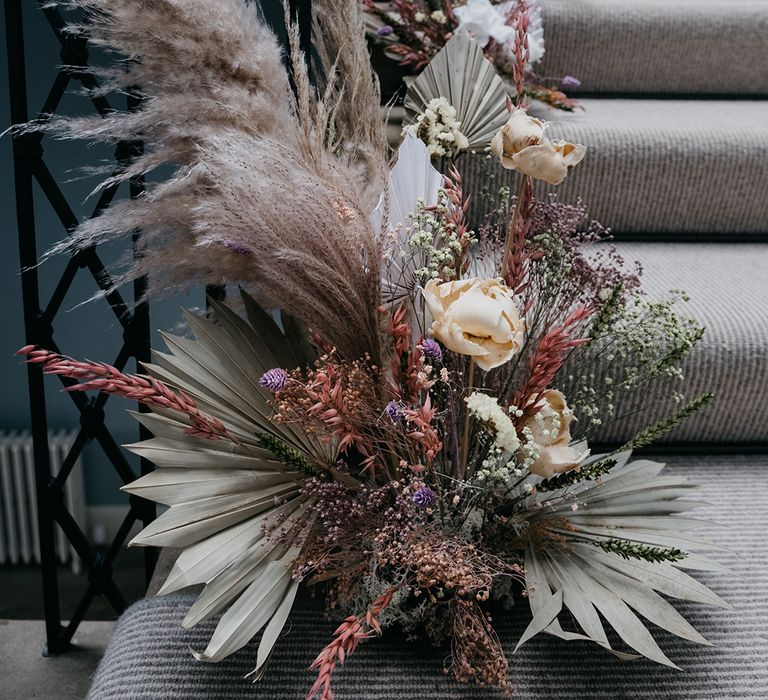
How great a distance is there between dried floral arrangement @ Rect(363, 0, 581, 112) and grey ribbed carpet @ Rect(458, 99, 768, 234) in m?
0.12

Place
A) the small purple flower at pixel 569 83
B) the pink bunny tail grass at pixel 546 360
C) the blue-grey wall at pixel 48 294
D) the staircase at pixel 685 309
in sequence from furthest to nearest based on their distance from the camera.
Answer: the blue-grey wall at pixel 48 294 < the small purple flower at pixel 569 83 < the staircase at pixel 685 309 < the pink bunny tail grass at pixel 546 360

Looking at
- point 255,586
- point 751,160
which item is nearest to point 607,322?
point 255,586

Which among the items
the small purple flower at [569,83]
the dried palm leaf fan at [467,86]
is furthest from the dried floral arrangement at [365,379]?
the small purple flower at [569,83]

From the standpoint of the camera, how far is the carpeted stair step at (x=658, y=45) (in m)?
1.76

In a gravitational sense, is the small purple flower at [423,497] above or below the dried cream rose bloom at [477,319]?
below

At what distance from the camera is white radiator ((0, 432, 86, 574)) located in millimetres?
3053

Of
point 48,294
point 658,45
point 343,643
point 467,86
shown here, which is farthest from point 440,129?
point 48,294

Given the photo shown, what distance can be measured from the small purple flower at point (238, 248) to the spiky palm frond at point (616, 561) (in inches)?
17.2

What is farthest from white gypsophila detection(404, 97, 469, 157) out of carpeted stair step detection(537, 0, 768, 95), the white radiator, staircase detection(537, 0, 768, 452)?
the white radiator

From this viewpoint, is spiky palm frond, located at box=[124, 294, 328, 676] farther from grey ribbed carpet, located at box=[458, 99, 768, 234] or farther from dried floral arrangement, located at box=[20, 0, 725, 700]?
grey ribbed carpet, located at box=[458, 99, 768, 234]

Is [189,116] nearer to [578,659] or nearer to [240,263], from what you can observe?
[240,263]

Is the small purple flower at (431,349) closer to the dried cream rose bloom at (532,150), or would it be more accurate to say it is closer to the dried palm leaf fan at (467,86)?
the dried cream rose bloom at (532,150)

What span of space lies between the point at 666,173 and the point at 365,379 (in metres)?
1.02

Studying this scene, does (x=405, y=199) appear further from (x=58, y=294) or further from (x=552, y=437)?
(x=58, y=294)
